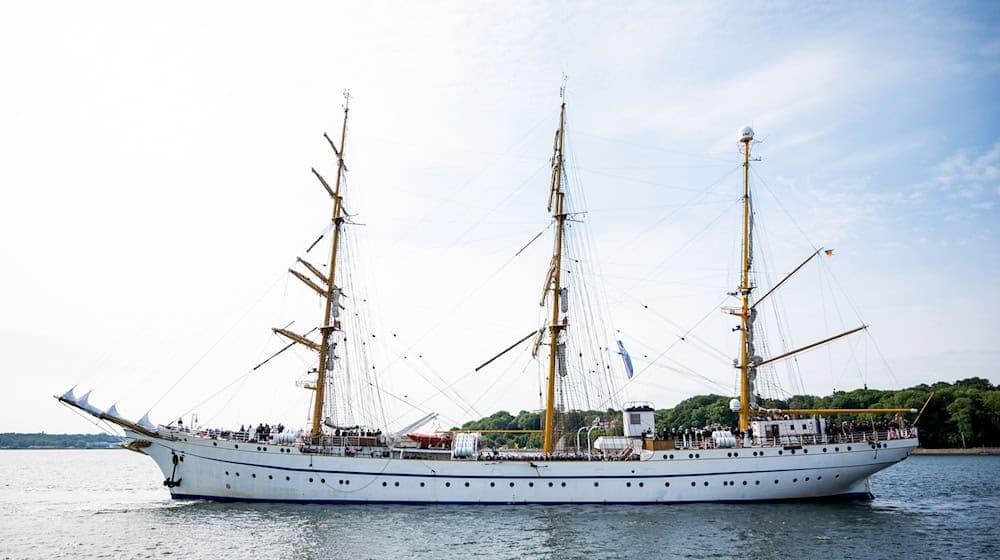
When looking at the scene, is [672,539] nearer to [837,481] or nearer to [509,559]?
[509,559]

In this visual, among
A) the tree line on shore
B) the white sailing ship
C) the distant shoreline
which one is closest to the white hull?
the white sailing ship

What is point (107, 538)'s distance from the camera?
87.6 ft

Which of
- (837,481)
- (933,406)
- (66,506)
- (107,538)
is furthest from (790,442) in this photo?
(933,406)

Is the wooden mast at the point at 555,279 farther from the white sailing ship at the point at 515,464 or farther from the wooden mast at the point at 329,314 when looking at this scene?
the wooden mast at the point at 329,314

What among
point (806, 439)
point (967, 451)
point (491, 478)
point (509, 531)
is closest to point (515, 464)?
point (491, 478)

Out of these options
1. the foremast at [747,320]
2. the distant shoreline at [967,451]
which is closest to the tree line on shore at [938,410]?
the distant shoreline at [967,451]

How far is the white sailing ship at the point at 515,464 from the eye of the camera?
114 ft

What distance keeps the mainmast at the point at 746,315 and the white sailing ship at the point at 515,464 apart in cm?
317

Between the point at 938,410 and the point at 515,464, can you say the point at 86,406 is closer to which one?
the point at 515,464

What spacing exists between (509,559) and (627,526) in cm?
807

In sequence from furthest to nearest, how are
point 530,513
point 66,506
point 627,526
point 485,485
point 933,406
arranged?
point 933,406 < point 66,506 < point 485,485 < point 530,513 < point 627,526

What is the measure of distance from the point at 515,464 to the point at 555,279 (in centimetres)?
1190

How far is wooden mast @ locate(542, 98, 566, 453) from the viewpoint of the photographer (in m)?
38.2

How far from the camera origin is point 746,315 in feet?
137
